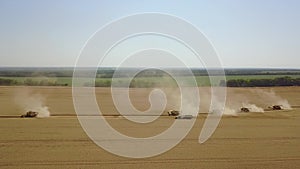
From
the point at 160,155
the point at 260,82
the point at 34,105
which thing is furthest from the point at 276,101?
the point at 160,155

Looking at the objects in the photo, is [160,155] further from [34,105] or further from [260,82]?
[260,82]

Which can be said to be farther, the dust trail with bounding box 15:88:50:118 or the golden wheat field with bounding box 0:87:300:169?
the dust trail with bounding box 15:88:50:118

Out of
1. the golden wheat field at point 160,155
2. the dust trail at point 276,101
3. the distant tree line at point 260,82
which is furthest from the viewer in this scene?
the distant tree line at point 260,82

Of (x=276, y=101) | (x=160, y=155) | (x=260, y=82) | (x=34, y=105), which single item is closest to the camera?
(x=160, y=155)

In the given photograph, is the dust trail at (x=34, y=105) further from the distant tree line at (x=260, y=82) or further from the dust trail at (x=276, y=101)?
the distant tree line at (x=260, y=82)

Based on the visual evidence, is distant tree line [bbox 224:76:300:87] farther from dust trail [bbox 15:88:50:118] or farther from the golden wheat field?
the golden wheat field

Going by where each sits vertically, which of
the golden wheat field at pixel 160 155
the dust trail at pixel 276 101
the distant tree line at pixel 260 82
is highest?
the distant tree line at pixel 260 82

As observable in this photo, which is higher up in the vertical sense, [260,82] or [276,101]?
[260,82]

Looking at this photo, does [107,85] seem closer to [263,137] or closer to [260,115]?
[260,115]

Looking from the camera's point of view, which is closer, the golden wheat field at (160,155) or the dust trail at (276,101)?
the golden wheat field at (160,155)

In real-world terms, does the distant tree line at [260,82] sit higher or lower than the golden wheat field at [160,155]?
higher

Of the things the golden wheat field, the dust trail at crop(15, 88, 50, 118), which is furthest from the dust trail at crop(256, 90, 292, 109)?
the dust trail at crop(15, 88, 50, 118)

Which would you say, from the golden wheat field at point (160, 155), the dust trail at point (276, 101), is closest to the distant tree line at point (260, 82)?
the dust trail at point (276, 101)

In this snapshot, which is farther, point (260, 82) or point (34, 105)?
point (260, 82)
